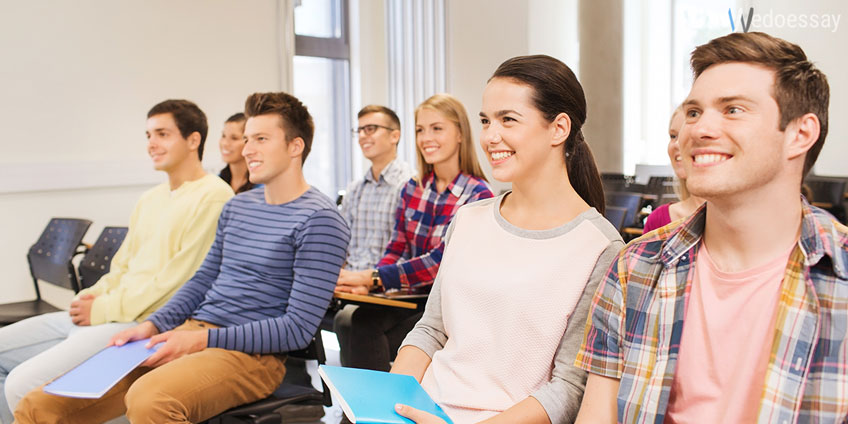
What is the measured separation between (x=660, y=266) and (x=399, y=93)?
21.4ft

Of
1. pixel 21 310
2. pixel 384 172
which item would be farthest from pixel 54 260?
pixel 384 172

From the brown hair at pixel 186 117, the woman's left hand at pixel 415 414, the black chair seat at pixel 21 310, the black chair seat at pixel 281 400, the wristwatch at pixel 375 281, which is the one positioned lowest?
the black chair seat at pixel 21 310

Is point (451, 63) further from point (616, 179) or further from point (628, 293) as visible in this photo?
point (628, 293)

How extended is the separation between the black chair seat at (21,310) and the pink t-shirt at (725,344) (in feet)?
11.1

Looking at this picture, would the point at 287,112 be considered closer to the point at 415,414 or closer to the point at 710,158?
the point at 415,414

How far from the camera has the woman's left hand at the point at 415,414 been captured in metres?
1.42

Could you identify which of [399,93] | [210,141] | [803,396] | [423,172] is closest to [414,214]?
[423,172]

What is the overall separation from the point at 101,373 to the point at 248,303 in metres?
0.56

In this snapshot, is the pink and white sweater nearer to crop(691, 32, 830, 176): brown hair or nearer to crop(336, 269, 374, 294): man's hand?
crop(691, 32, 830, 176): brown hair

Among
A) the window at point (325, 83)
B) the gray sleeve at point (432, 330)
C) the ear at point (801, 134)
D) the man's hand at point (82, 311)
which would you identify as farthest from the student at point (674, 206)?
the window at point (325, 83)

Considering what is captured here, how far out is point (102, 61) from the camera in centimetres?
543

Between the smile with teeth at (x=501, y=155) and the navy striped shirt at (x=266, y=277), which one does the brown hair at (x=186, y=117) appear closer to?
the navy striped shirt at (x=266, y=277)

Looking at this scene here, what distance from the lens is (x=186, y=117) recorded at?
351 centimetres

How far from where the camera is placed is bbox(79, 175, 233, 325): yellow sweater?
3.00m
